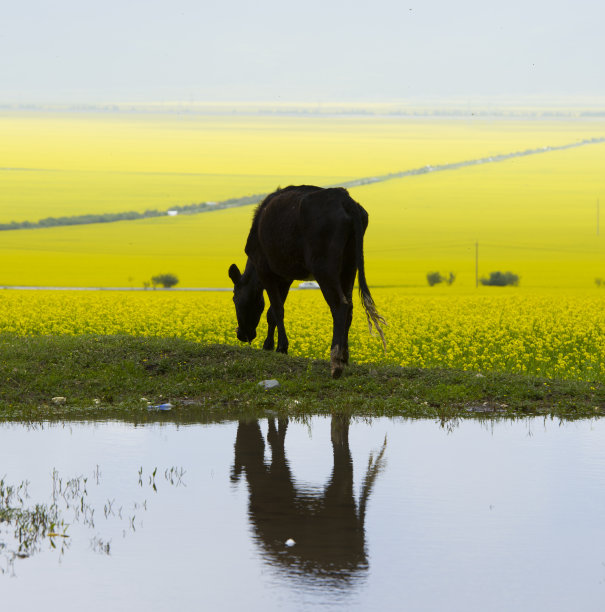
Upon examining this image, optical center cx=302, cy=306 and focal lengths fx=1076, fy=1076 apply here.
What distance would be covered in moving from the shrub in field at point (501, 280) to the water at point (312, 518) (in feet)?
131

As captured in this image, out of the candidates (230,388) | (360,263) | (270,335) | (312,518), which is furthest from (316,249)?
(312,518)

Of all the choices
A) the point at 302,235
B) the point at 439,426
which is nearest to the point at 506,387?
the point at 439,426

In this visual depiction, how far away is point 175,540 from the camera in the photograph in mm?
7352

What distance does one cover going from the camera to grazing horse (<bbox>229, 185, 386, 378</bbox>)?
15.5 meters

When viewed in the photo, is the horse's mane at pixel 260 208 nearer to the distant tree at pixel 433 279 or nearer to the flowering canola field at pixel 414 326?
the flowering canola field at pixel 414 326

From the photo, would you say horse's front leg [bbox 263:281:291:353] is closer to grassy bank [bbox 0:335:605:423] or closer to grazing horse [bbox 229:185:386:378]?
→ grazing horse [bbox 229:185:386:378]

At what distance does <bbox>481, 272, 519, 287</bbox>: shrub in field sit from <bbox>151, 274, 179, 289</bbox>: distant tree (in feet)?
49.0

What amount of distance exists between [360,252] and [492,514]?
25.3 feet

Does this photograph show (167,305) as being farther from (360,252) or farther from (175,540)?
(175,540)

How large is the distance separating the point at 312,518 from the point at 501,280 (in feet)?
147

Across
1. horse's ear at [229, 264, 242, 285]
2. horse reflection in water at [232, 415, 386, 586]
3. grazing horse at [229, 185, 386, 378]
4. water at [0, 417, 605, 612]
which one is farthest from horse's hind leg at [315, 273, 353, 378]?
horse's ear at [229, 264, 242, 285]

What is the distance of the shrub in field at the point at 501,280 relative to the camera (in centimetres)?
5150

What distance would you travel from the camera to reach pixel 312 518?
804cm

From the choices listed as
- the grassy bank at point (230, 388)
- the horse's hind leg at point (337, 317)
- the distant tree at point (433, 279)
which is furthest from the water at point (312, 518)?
the distant tree at point (433, 279)
